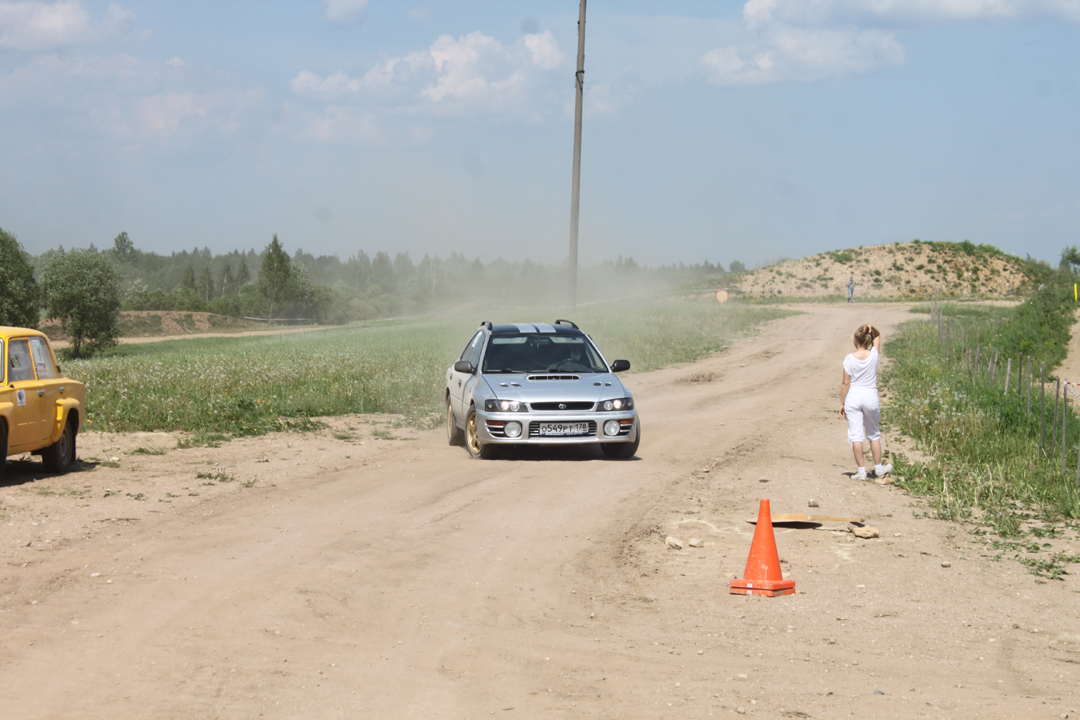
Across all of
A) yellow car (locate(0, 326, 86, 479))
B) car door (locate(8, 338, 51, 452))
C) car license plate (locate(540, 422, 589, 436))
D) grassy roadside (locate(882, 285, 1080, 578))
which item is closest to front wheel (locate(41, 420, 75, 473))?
yellow car (locate(0, 326, 86, 479))

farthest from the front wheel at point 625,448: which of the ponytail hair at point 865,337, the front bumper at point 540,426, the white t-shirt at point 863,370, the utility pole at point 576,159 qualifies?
the utility pole at point 576,159

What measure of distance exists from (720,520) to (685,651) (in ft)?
11.7

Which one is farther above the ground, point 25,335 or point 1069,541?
point 25,335

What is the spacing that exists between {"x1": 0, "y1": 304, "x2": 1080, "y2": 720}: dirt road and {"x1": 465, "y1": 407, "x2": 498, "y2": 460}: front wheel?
473mm

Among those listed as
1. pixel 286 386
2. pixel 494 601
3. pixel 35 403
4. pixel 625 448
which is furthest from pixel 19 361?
pixel 286 386

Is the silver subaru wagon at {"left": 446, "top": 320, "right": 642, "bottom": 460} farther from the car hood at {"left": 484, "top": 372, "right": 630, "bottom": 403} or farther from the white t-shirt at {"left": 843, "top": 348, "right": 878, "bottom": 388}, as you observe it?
the white t-shirt at {"left": 843, "top": 348, "right": 878, "bottom": 388}

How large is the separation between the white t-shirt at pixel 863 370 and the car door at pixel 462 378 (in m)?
4.90

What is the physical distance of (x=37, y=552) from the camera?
7168mm

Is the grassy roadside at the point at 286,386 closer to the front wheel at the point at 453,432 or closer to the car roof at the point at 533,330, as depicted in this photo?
the front wheel at the point at 453,432

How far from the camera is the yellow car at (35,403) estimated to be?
31.5 ft

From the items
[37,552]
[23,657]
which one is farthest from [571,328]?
[23,657]

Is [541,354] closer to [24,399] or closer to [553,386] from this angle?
[553,386]

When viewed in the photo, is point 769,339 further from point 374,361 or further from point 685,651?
point 685,651

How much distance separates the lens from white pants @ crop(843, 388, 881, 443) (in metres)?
10.6
